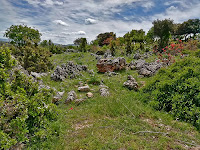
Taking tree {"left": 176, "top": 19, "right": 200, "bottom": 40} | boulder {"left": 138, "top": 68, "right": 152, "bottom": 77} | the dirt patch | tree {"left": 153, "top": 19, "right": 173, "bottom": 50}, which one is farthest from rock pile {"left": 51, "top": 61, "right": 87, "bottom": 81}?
tree {"left": 176, "top": 19, "right": 200, "bottom": 40}

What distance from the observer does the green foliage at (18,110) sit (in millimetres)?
2875

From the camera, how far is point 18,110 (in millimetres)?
3088

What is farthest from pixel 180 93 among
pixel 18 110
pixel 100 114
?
pixel 18 110

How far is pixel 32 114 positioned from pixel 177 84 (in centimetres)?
554

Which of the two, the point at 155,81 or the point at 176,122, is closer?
the point at 176,122

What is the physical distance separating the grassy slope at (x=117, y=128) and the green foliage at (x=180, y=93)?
15.6 inches

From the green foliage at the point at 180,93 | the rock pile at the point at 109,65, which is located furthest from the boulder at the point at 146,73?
the green foliage at the point at 180,93

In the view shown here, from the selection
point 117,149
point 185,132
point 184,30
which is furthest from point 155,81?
point 184,30

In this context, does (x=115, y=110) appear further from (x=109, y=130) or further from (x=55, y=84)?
(x=55, y=84)

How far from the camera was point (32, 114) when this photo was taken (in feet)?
10.7

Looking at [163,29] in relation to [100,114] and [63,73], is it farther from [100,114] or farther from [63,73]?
[100,114]

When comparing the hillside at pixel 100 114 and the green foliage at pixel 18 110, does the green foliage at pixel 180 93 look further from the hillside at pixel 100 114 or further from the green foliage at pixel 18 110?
the green foliage at pixel 18 110

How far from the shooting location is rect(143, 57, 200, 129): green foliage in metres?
4.67

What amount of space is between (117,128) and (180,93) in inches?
123
